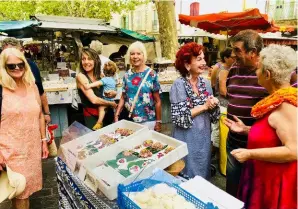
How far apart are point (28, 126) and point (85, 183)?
99 centimetres

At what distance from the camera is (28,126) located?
259 cm

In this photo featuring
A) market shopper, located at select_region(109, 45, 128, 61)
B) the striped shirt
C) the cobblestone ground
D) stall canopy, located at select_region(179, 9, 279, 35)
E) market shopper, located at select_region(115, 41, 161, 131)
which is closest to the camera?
the striped shirt

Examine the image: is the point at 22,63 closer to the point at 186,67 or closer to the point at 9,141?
the point at 9,141

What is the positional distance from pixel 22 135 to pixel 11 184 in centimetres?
44

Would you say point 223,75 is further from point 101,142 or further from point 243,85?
point 101,142

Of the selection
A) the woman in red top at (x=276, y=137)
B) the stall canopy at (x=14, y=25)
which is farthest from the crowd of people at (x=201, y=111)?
the stall canopy at (x=14, y=25)

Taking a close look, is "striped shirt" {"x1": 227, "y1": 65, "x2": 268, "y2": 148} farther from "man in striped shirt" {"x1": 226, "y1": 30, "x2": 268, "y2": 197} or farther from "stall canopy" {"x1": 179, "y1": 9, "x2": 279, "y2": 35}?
"stall canopy" {"x1": 179, "y1": 9, "x2": 279, "y2": 35}

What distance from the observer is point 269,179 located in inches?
70.2

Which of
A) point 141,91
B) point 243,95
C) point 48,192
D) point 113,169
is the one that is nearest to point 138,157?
point 113,169

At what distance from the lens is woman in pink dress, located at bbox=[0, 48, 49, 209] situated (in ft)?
8.20

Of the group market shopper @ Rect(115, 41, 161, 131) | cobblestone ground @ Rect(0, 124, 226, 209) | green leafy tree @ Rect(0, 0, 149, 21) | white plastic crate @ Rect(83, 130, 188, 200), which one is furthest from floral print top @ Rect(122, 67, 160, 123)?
green leafy tree @ Rect(0, 0, 149, 21)

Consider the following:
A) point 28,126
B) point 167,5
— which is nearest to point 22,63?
point 28,126

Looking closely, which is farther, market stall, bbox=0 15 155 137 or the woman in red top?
market stall, bbox=0 15 155 137

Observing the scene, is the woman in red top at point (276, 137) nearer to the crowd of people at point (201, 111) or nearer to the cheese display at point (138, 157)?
the crowd of people at point (201, 111)
